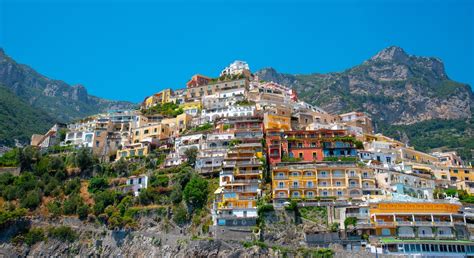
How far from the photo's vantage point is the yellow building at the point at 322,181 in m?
62.9

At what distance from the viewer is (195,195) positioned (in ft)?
209

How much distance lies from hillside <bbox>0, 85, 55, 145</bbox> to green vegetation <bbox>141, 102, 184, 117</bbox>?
34.9 metres

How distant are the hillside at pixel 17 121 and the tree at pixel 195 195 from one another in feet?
207

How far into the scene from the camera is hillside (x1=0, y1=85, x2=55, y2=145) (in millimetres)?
116125

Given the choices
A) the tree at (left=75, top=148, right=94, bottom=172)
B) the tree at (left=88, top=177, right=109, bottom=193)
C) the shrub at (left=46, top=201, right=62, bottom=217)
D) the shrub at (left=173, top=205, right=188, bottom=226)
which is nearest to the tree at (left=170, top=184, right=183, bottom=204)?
the shrub at (left=173, top=205, right=188, bottom=226)

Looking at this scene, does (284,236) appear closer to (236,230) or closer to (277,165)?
(236,230)

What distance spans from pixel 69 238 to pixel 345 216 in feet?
113

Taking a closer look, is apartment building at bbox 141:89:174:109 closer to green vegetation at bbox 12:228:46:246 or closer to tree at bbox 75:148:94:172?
tree at bbox 75:148:94:172

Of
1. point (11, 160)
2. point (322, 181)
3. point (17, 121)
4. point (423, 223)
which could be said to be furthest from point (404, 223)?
point (17, 121)

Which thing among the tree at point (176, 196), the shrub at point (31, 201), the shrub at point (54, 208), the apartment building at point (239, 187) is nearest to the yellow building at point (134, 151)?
the shrub at point (54, 208)

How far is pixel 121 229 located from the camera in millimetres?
64812

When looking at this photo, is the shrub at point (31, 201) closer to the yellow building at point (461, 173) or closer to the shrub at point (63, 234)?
the shrub at point (63, 234)

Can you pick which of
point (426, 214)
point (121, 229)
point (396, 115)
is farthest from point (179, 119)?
point (396, 115)

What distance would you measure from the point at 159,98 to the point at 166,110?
10884 millimetres
